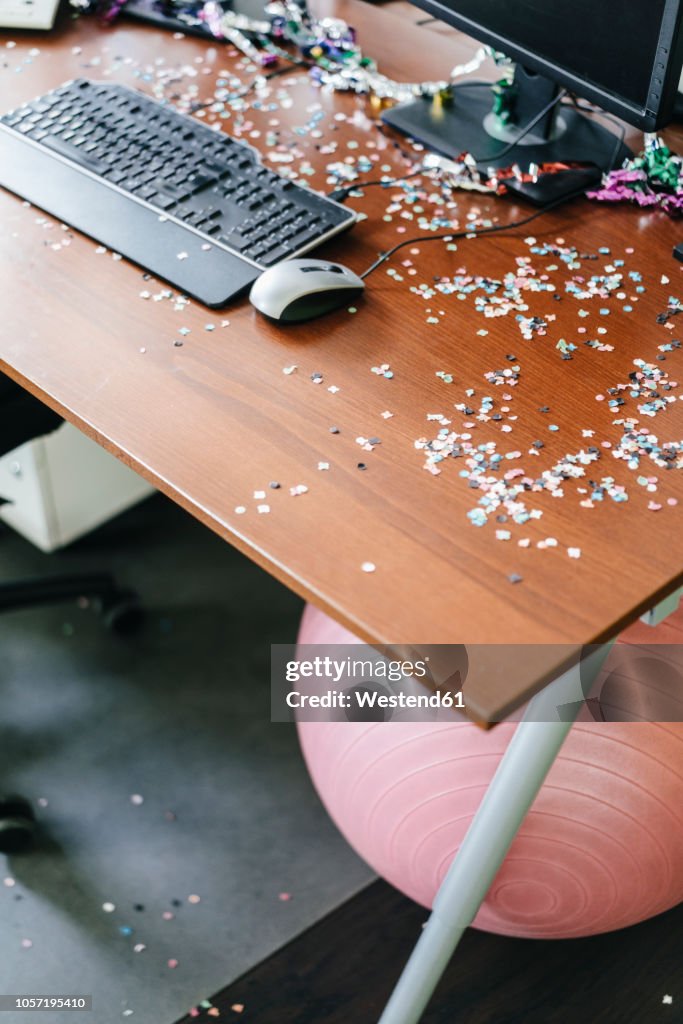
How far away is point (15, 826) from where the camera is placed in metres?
1.44

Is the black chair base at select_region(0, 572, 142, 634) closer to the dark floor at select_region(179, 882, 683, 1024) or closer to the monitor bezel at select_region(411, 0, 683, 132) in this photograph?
the dark floor at select_region(179, 882, 683, 1024)

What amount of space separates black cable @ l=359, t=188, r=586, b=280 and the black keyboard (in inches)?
2.3

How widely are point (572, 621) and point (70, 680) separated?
1104 mm

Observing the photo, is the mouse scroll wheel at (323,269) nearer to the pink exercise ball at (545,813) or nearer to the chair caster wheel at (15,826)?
the pink exercise ball at (545,813)

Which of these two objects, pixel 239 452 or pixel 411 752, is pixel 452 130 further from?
pixel 411 752

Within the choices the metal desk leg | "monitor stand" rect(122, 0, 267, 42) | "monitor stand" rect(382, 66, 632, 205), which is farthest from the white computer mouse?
"monitor stand" rect(122, 0, 267, 42)

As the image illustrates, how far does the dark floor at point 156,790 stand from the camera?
137cm

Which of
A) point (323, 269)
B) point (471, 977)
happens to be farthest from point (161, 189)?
point (471, 977)

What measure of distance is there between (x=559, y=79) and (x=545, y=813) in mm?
802

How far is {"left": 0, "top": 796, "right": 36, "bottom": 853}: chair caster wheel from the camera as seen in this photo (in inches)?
56.6

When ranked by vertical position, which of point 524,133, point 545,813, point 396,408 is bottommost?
point 545,813

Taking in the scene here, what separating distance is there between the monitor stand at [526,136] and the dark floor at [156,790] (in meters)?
0.85

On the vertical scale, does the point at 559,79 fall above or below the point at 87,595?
above

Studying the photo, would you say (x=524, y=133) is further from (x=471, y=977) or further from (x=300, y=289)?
(x=471, y=977)
